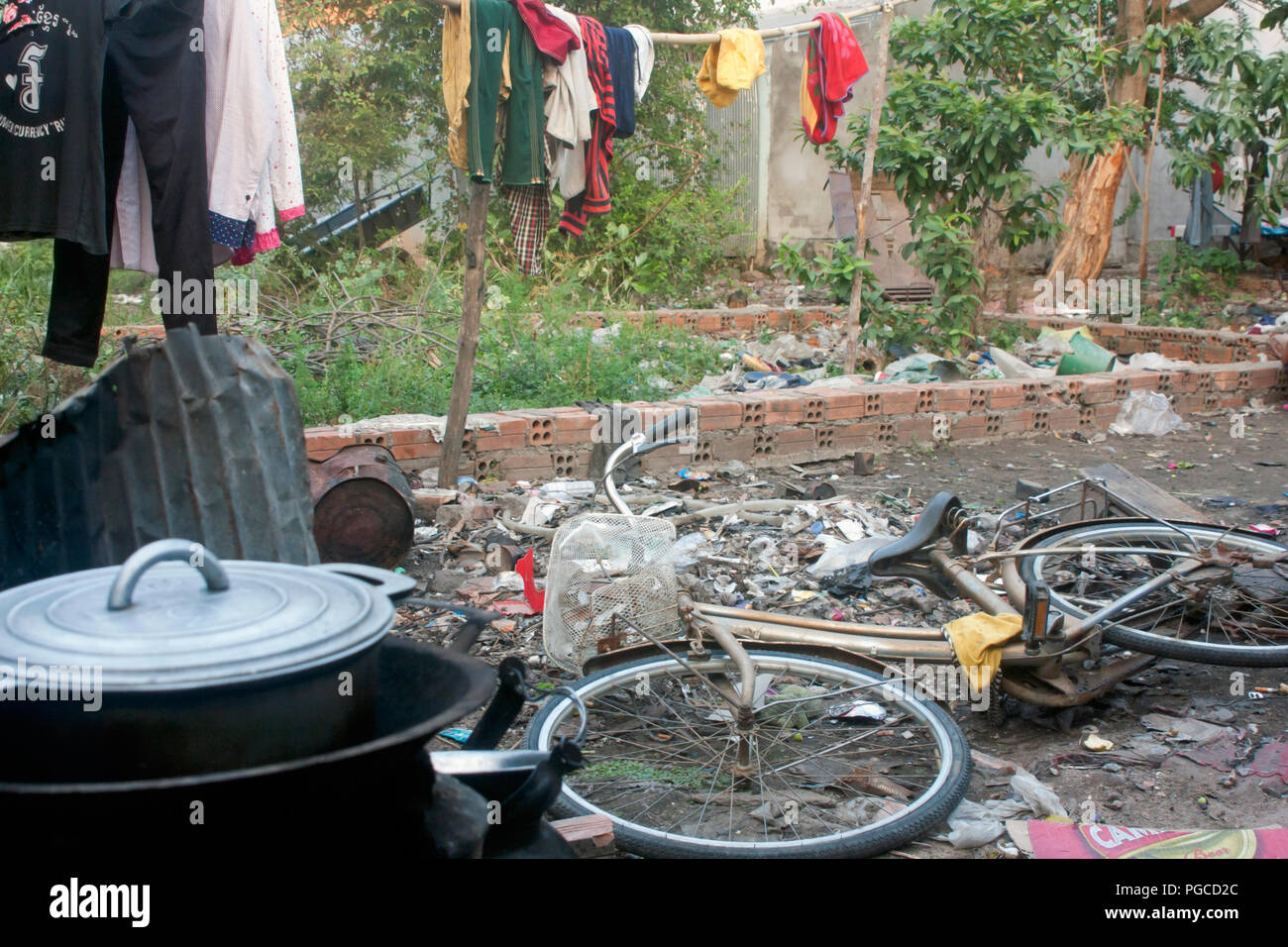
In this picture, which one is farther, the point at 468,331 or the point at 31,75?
the point at 468,331

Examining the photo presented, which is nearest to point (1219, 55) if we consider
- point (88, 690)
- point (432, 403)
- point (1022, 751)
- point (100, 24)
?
point (432, 403)

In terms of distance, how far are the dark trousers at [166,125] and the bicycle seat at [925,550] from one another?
2.25 meters

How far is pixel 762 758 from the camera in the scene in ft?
9.00

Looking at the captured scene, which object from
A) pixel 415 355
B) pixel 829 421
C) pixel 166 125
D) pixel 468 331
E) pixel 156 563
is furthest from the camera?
pixel 415 355

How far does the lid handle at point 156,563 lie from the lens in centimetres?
120

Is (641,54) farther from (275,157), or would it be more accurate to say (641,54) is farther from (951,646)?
(951,646)

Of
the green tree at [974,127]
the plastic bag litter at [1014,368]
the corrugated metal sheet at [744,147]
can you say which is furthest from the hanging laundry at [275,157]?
the corrugated metal sheet at [744,147]

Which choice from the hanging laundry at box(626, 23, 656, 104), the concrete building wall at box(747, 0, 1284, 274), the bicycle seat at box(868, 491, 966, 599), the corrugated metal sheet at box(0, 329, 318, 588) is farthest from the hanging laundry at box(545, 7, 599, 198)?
the concrete building wall at box(747, 0, 1284, 274)

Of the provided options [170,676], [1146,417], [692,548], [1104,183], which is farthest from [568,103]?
[1104,183]

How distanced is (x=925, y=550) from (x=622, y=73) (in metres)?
3.25

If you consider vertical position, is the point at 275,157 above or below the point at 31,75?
below

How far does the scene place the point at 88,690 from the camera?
3.68ft
